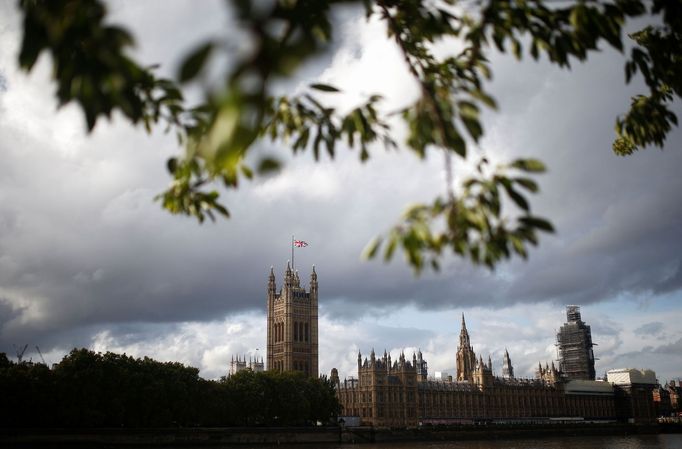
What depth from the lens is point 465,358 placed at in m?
168

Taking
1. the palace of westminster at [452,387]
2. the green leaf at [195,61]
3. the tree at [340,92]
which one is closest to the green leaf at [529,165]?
the tree at [340,92]

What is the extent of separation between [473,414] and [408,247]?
5809 inches

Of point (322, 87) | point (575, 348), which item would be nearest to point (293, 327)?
point (575, 348)

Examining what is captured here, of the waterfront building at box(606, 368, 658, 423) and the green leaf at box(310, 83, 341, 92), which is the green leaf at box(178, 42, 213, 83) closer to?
the green leaf at box(310, 83, 341, 92)

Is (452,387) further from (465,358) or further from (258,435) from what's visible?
(258,435)

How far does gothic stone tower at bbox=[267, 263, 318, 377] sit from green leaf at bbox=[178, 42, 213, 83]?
138199mm

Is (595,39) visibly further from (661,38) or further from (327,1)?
(327,1)

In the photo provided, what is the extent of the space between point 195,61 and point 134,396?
7133 cm

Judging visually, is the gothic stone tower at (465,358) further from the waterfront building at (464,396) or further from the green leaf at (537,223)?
the green leaf at (537,223)

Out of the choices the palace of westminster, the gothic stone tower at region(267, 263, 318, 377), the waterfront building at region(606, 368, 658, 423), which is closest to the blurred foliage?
the palace of westminster

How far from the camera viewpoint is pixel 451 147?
4.77m

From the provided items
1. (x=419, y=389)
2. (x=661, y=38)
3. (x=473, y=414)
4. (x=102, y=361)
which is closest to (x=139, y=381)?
(x=102, y=361)

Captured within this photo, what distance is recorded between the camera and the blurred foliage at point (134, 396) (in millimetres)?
62188

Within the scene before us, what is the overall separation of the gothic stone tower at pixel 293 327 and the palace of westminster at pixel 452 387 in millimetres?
225
